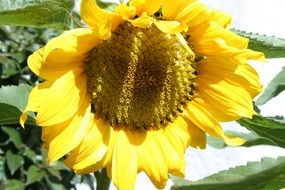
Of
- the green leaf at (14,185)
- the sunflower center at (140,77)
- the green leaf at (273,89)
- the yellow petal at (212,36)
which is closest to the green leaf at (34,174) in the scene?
the green leaf at (14,185)

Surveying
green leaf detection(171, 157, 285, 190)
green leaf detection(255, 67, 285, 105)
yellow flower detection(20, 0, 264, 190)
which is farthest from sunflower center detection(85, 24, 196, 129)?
green leaf detection(255, 67, 285, 105)

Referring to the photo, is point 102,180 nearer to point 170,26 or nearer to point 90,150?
point 90,150

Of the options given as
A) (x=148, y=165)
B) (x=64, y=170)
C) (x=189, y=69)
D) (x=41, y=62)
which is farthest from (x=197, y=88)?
(x=64, y=170)

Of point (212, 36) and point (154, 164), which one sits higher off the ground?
point (212, 36)

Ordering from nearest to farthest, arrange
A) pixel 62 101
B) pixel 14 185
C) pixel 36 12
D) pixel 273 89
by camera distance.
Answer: pixel 36 12
pixel 62 101
pixel 273 89
pixel 14 185

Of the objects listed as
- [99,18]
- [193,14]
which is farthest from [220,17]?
[99,18]

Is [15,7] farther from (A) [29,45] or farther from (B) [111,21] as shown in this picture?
(A) [29,45]

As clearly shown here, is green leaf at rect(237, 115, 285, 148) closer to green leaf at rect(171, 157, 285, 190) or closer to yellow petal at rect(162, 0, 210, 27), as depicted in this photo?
green leaf at rect(171, 157, 285, 190)
